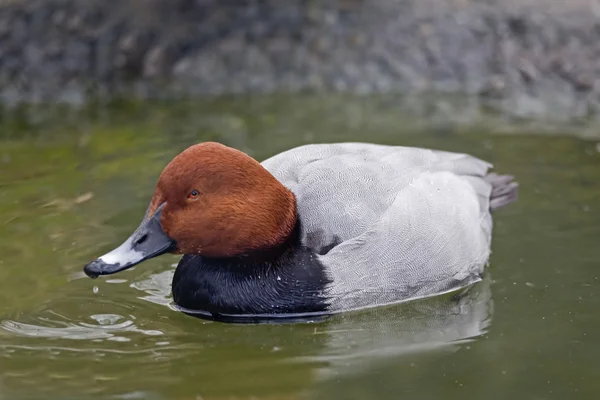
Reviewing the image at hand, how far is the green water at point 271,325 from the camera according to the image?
14.5 feet

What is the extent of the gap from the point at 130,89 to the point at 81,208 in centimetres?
301

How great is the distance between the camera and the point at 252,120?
28.0 feet

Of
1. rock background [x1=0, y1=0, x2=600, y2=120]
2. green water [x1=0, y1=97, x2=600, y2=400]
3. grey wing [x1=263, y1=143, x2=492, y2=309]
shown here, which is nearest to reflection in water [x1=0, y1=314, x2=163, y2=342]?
green water [x1=0, y1=97, x2=600, y2=400]

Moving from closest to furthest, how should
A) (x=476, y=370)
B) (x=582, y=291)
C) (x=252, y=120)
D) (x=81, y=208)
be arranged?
(x=476, y=370) → (x=582, y=291) → (x=81, y=208) → (x=252, y=120)

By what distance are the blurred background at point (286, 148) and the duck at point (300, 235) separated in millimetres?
148

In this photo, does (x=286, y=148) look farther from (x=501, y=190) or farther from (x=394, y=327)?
(x=394, y=327)

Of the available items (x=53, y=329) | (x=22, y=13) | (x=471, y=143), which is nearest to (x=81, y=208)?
(x=53, y=329)

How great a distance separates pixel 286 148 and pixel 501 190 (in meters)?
1.94

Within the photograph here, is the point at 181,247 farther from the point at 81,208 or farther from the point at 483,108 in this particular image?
the point at 483,108

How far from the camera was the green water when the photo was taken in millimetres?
4426

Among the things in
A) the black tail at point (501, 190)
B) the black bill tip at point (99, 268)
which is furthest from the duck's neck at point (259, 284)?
the black tail at point (501, 190)

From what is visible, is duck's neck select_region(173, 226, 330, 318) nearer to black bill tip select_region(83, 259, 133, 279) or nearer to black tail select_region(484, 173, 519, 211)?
black bill tip select_region(83, 259, 133, 279)

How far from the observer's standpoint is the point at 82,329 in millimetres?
4992

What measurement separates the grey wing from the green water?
0.13 metres
